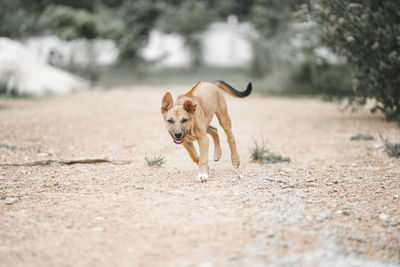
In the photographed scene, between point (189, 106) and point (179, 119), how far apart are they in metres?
0.20

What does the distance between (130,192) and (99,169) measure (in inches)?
54.4

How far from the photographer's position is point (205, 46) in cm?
2662

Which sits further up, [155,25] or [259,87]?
[155,25]

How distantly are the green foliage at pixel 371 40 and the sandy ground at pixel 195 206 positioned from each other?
1.12m

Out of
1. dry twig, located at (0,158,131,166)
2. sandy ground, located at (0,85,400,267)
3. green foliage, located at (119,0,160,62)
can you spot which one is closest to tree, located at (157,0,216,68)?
green foliage, located at (119,0,160,62)

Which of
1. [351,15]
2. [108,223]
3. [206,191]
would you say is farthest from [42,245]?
[351,15]

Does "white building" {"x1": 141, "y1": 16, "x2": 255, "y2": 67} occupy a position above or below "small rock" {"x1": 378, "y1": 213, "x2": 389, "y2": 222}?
above

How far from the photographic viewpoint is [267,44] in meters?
19.0

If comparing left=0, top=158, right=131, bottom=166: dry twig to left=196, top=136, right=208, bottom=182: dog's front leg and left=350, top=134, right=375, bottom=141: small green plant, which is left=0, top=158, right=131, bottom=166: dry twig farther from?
left=350, top=134, right=375, bottom=141: small green plant

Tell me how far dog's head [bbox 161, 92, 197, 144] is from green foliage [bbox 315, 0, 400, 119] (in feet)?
17.3

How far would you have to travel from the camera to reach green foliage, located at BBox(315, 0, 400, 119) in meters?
8.73

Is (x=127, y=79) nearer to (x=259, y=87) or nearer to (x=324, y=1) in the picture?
(x=259, y=87)

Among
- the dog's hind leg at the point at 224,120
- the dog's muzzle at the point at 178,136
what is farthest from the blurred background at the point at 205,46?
the dog's muzzle at the point at 178,136

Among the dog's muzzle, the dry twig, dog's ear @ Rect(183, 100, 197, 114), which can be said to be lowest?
the dry twig
